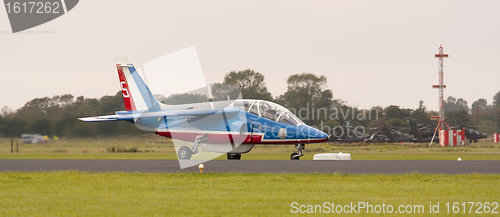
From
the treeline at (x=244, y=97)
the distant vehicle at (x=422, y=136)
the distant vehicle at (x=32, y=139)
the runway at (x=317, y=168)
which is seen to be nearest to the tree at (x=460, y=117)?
the treeline at (x=244, y=97)

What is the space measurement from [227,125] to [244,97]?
2338 cm

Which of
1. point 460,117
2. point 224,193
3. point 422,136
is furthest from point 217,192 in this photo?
point 460,117

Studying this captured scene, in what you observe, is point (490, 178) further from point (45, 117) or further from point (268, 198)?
point (45, 117)

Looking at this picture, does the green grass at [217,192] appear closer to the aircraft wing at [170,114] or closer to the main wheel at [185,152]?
the main wheel at [185,152]

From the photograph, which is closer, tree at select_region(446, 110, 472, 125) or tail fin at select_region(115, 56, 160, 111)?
tail fin at select_region(115, 56, 160, 111)

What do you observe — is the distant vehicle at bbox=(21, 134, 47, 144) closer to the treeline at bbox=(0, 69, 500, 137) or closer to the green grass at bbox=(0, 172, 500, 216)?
the treeline at bbox=(0, 69, 500, 137)

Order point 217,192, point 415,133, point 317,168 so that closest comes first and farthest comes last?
point 217,192 < point 317,168 < point 415,133

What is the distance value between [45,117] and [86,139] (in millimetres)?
2957

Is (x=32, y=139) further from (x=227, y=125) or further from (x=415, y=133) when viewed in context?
(x=415, y=133)

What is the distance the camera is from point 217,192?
Result: 10750 mm

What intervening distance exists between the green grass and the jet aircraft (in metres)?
10.3

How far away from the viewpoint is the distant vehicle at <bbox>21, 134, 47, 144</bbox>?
32062 millimetres

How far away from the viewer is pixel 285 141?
2489cm

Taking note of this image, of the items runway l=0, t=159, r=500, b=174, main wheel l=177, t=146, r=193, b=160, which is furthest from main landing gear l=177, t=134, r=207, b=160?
runway l=0, t=159, r=500, b=174
